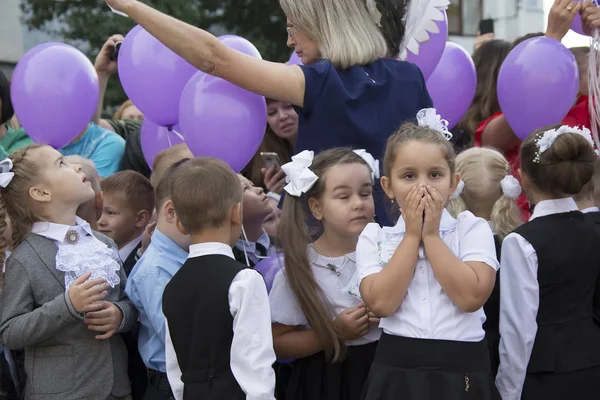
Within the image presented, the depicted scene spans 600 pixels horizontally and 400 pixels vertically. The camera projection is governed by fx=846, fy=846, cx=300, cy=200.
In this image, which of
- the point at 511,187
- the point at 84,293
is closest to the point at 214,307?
the point at 84,293

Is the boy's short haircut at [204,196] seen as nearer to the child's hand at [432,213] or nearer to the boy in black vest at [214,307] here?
the boy in black vest at [214,307]

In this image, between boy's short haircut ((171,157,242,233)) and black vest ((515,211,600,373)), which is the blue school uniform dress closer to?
boy's short haircut ((171,157,242,233))

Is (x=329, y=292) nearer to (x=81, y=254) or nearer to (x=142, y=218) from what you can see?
(x=81, y=254)

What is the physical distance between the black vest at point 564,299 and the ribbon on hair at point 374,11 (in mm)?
935

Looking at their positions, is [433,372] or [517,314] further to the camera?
[517,314]

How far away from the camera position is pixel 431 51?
12.6ft

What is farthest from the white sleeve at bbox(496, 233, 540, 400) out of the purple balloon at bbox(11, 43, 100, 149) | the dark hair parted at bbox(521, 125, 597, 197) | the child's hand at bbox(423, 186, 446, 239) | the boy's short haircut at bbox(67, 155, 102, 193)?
the purple balloon at bbox(11, 43, 100, 149)

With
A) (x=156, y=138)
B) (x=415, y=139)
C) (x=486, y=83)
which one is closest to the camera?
(x=415, y=139)

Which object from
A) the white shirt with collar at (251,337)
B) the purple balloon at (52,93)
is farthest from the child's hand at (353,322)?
the purple balloon at (52,93)

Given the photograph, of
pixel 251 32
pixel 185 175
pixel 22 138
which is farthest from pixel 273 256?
pixel 251 32

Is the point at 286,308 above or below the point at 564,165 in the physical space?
below

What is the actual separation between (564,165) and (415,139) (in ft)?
2.76

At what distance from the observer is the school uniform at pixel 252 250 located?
3.49 meters

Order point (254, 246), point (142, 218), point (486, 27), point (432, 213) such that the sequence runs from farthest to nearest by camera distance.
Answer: point (486, 27) → point (142, 218) → point (254, 246) → point (432, 213)
